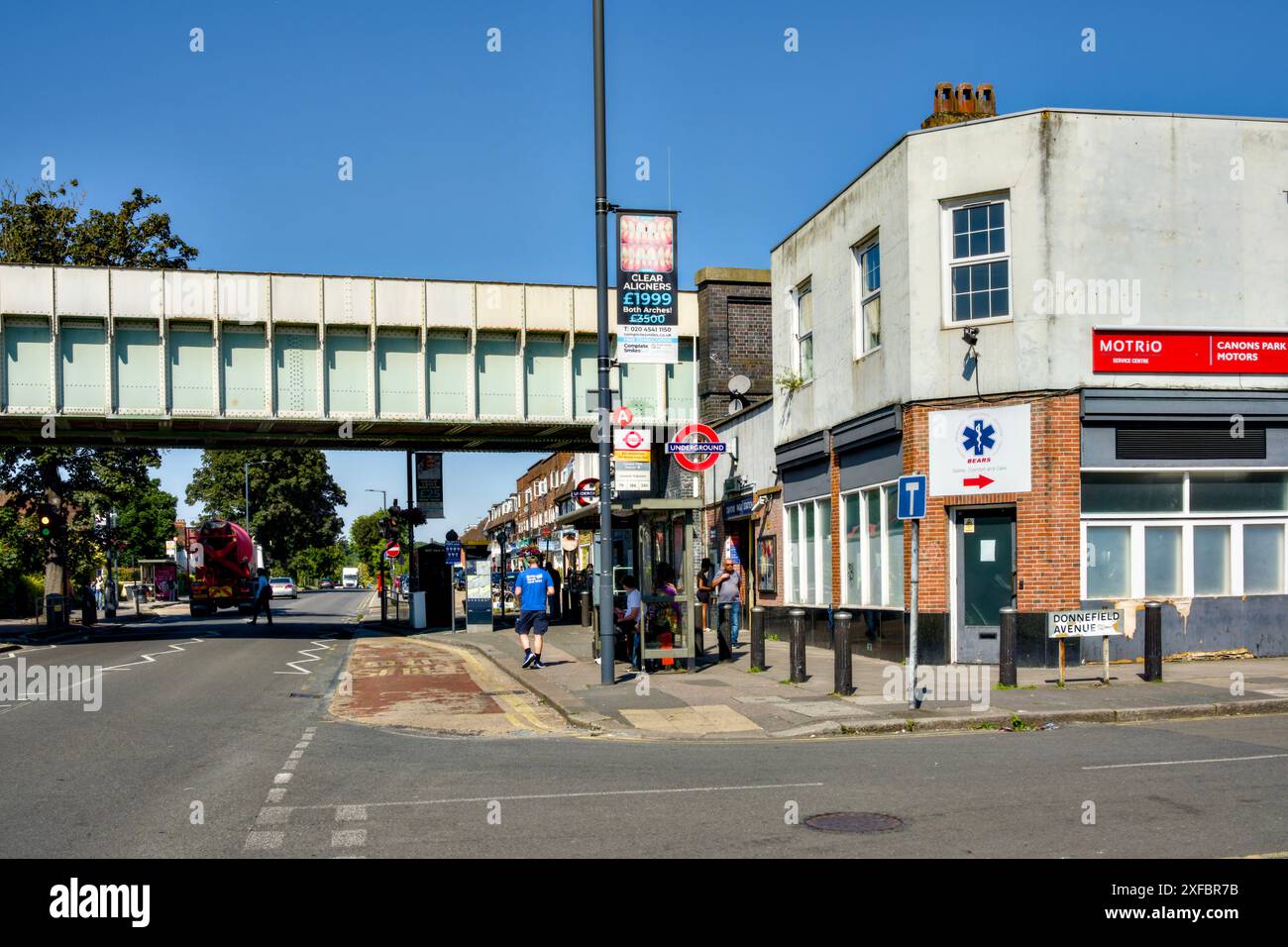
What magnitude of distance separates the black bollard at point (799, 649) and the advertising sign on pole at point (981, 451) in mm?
3599

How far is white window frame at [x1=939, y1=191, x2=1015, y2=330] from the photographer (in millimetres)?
18438

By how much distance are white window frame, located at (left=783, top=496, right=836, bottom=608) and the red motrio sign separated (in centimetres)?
634

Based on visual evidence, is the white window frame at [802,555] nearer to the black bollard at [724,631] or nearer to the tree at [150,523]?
the black bollard at [724,631]

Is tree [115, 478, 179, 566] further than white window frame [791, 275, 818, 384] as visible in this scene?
Yes

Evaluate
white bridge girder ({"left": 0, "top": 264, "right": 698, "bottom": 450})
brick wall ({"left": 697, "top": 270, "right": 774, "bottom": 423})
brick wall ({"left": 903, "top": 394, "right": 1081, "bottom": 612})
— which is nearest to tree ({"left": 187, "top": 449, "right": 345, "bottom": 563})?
white bridge girder ({"left": 0, "top": 264, "right": 698, "bottom": 450})

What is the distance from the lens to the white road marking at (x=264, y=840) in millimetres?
7652

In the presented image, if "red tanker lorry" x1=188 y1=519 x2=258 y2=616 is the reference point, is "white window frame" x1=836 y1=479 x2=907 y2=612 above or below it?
above

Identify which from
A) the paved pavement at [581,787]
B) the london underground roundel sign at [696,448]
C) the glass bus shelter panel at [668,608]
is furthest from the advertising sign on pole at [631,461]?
the paved pavement at [581,787]

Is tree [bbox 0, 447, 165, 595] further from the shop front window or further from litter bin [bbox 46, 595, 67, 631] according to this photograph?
the shop front window

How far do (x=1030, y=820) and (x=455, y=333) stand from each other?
80.2 feet

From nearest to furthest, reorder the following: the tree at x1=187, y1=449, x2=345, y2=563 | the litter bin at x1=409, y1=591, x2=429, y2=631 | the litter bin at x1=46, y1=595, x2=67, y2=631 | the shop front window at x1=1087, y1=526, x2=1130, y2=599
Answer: the shop front window at x1=1087, y1=526, x2=1130, y2=599
the litter bin at x1=409, y1=591, x2=429, y2=631
the litter bin at x1=46, y1=595, x2=67, y2=631
the tree at x1=187, y1=449, x2=345, y2=563

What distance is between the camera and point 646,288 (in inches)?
694

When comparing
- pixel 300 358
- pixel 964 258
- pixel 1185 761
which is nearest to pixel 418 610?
pixel 300 358

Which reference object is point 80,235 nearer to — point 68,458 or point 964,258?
point 68,458
